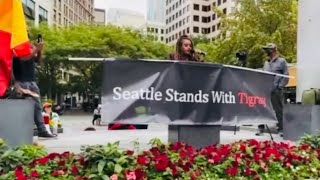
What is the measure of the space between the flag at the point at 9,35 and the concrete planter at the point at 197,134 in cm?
216

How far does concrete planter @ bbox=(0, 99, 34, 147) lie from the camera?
5922mm

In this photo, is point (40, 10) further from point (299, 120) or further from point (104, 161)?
point (104, 161)

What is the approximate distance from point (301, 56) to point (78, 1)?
111265 millimetres

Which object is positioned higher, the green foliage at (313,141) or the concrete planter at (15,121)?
the concrete planter at (15,121)

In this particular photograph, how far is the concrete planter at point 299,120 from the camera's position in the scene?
8.55 m

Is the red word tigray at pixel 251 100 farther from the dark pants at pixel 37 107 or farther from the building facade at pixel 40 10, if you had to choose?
the building facade at pixel 40 10

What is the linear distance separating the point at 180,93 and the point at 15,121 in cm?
193

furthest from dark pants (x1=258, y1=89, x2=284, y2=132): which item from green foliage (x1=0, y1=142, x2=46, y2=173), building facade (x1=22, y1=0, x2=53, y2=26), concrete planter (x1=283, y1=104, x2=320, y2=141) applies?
building facade (x1=22, y1=0, x2=53, y2=26)

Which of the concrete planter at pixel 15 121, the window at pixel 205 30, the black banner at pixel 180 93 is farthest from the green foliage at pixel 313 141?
the window at pixel 205 30

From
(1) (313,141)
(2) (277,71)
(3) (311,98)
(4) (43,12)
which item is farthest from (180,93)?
(4) (43,12)

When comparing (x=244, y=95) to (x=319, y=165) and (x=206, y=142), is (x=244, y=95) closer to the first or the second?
(x=206, y=142)

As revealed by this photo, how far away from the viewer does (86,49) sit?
4044cm

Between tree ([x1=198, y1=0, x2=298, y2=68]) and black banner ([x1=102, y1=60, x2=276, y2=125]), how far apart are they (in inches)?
988

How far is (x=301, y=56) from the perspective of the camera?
10.4 m
